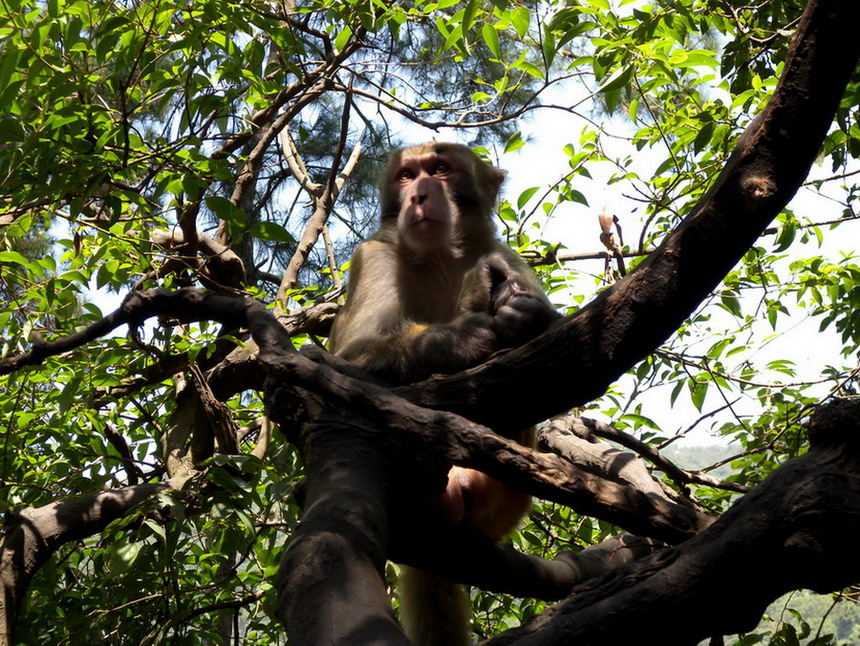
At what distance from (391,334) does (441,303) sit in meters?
0.46

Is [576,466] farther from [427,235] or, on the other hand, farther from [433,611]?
[427,235]

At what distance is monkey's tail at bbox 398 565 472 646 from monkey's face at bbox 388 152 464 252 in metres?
1.59

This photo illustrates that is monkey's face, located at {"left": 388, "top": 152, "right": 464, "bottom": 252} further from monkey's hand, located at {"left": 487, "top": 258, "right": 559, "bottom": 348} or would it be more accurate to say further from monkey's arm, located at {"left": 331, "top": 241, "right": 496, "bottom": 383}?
monkey's hand, located at {"left": 487, "top": 258, "right": 559, "bottom": 348}

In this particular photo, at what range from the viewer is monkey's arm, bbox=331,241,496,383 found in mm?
3262

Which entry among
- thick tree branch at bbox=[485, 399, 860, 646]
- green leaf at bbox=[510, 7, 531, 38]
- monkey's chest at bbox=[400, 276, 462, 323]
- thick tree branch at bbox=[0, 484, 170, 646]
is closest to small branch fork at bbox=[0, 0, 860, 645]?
thick tree branch at bbox=[485, 399, 860, 646]

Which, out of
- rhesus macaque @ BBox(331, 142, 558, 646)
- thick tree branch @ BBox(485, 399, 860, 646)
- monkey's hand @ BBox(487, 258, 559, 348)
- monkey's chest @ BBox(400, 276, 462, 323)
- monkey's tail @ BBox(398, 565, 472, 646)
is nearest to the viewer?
thick tree branch @ BBox(485, 399, 860, 646)

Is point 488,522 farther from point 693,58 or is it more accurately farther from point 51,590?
point 51,590

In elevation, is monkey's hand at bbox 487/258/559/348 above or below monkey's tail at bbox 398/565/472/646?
above

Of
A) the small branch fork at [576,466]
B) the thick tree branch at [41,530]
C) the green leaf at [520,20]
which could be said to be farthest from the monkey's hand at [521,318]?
the thick tree branch at [41,530]

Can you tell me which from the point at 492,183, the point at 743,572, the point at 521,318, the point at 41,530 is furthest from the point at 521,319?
the point at 41,530

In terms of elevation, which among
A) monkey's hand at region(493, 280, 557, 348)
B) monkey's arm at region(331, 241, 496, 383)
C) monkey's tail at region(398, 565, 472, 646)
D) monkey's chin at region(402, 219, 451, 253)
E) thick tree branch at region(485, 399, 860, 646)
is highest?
monkey's chin at region(402, 219, 451, 253)

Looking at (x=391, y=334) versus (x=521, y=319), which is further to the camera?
(x=391, y=334)

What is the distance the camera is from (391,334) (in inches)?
146

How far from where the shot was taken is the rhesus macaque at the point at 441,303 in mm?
3254
